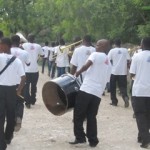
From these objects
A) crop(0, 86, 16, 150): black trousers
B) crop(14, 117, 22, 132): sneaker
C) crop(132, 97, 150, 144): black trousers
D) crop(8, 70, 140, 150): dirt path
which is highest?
crop(0, 86, 16, 150): black trousers

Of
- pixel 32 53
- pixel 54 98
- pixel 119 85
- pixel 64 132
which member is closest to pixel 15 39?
pixel 54 98

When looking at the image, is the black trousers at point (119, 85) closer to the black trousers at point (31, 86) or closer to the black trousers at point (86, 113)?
the black trousers at point (31, 86)

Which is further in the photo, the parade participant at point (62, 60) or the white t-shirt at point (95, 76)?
the parade participant at point (62, 60)

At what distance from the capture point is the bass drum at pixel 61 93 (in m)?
8.45

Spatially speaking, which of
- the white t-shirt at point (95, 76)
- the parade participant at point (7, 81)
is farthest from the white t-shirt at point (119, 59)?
the parade participant at point (7, 81)

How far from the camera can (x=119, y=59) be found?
1344cm

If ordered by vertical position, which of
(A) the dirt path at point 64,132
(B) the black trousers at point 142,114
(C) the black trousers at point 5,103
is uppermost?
(C) the black trousers at point 5,103

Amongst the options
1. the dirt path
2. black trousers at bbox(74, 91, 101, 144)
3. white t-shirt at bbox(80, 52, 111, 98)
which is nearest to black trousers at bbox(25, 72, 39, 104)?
the dirt path

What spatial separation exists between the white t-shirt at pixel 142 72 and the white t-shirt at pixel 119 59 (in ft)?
15.8

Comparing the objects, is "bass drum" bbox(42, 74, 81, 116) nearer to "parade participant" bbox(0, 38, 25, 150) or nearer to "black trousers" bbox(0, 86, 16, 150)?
"parade participant" bbox(0, 38, 25, 150)

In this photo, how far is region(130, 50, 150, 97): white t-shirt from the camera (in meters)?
8.44

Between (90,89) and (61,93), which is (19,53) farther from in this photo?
(90,89)

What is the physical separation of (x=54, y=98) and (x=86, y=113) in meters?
0.86

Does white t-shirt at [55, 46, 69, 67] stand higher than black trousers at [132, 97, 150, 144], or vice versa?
black trousers at [132, 97, 150, 144]
